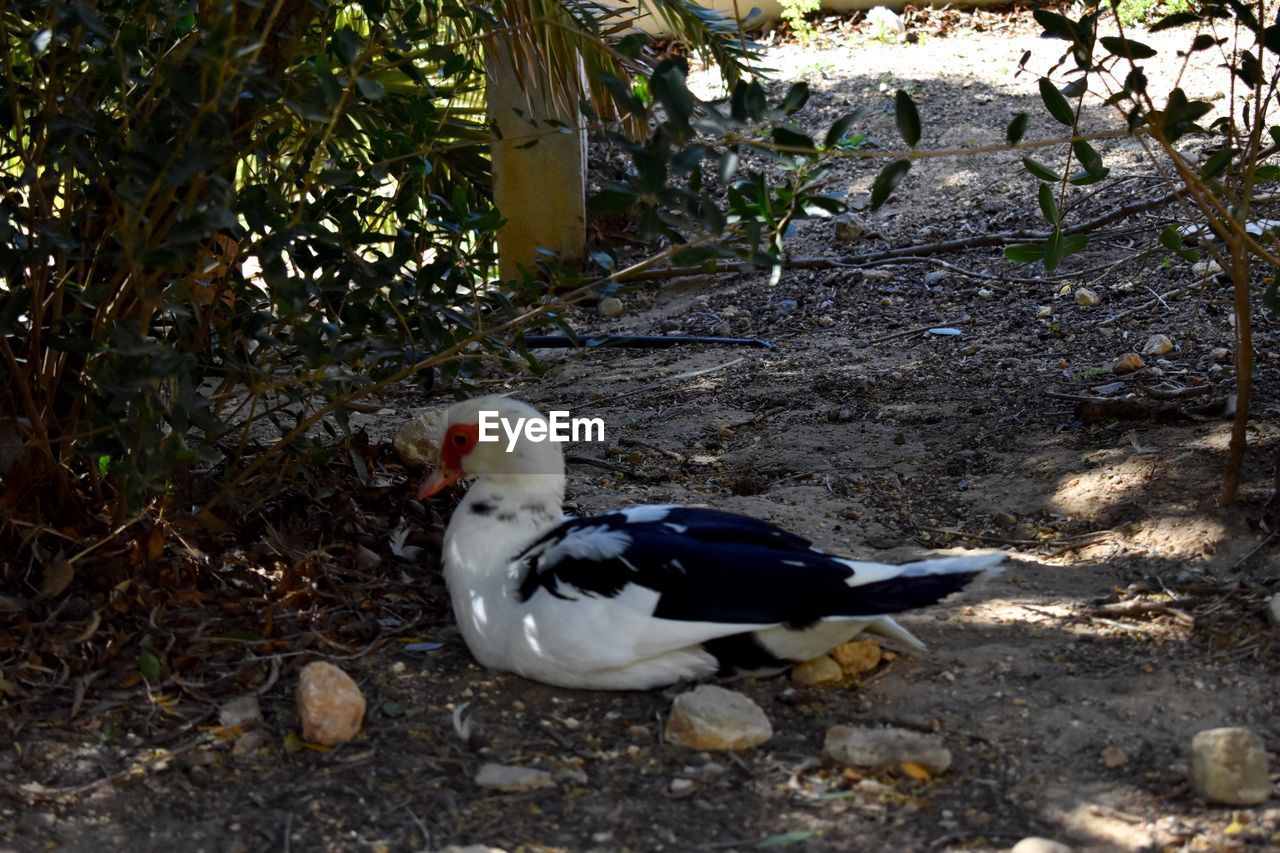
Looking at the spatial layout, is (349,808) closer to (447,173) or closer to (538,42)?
(538,42)

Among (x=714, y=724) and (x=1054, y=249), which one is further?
(x=1054, y=249)

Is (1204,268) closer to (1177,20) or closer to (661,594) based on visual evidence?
(1177,20)

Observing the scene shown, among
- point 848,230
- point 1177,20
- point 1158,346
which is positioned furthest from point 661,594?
point 848,230

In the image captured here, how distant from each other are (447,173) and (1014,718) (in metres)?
4.58

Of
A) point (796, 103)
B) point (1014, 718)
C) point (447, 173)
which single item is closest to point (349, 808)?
point (1014, 718)

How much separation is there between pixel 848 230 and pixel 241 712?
5.21 metres

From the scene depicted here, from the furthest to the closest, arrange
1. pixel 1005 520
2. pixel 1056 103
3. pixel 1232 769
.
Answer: pixel 1005 520 < pixel 1056 103 < pixel 1232 769

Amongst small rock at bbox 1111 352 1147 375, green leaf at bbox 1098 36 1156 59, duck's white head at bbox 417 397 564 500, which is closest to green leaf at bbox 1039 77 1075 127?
green leaf at bbox 1098 36 1156 59

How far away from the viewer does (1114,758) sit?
2744 mm

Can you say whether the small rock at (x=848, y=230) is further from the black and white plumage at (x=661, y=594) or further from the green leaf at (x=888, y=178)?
the green leaf at (x=888, y=178)

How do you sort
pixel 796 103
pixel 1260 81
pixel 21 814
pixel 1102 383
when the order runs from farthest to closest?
pixel 1102 383 < pixel 1260 81 < pixel 796 103 < pixel 21 814

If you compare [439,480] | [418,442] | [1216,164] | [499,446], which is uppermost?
[1216,164]

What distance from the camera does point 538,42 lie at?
505 centimetres

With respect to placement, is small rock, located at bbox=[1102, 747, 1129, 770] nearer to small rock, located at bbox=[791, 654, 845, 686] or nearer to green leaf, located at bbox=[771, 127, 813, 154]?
small rock, located at bbox=[791, 654, 845, 686]
